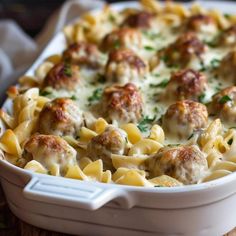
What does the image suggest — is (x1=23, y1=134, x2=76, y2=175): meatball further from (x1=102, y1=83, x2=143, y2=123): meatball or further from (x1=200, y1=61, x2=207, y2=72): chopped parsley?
(x1=200, y1=61, x2=207, y2=72): chopped parsley

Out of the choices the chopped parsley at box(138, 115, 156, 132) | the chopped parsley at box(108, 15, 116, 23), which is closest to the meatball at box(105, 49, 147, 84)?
the chopped parsley at box(138, 115, 156, 132)

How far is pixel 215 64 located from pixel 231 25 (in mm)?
741

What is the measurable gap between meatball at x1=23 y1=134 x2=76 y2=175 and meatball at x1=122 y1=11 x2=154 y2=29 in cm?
183

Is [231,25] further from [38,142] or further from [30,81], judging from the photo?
[38,142]

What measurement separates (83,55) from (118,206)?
5.32 ft

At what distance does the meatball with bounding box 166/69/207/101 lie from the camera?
3.70m

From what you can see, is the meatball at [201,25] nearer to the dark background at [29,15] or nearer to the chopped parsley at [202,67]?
the chopped parsley at [202,67]

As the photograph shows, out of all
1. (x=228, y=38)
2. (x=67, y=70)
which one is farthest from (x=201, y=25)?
(x=67, y=70)

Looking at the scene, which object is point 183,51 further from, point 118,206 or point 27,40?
point 27,40

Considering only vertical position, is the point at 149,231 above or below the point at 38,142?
below

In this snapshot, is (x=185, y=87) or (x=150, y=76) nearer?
(x=185, y=87)

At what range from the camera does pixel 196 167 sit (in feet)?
9.73

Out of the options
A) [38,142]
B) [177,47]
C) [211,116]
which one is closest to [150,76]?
[177,47]

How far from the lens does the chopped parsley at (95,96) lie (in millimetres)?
3777
